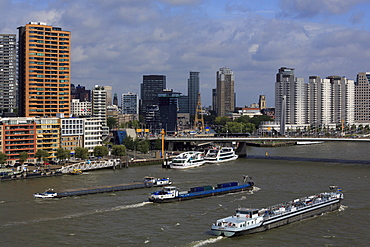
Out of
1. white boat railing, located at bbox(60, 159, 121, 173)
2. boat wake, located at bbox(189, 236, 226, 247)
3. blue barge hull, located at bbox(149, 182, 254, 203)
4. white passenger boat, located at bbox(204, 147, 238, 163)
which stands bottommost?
boat wake, located at bbox(189, 236, 226, 247)

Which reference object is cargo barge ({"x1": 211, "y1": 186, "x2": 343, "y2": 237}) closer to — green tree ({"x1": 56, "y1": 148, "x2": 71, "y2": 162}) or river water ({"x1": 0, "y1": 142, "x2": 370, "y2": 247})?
river water ({"x1": 0, "y1": 142, "x2": 370, "y2": 247})

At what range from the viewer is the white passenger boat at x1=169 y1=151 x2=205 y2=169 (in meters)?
57.1

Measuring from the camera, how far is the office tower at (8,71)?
360 feet

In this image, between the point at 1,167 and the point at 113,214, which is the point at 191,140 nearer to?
the point at 1,167

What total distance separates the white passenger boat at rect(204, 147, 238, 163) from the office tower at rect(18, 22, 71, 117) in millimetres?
21927

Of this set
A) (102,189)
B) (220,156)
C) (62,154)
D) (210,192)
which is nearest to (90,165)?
(62,154)

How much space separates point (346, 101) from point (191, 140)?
9151 centimetres

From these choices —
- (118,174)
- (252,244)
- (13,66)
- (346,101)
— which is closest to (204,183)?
(118,174)

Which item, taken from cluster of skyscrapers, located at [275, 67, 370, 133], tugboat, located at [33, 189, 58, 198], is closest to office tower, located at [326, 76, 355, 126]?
cluster of skyscrapers, located at [275, 67, 370, 133]

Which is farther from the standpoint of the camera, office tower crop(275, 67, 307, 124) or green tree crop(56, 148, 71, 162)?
office tower crop(275, 67, 307, 124)

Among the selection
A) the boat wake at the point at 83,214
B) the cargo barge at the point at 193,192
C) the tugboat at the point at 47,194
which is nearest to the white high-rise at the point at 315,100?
the cargo barge at the point at 193,192

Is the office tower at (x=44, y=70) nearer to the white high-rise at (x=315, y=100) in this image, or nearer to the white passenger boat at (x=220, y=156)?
the white passenger boat at (x=220, y=156)

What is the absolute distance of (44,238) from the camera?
88.7 feet

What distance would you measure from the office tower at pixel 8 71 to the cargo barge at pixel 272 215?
3461 inches
